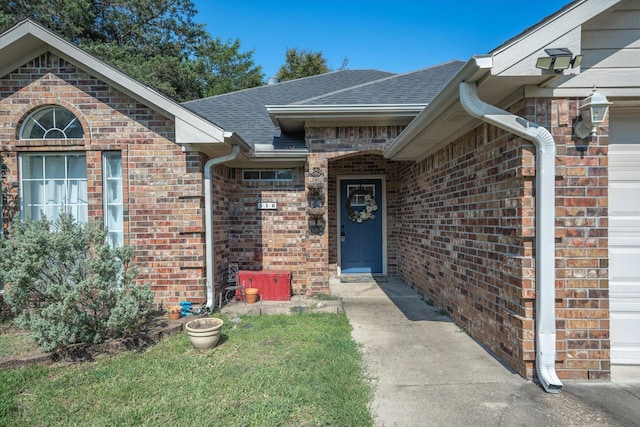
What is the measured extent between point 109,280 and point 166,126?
228cm

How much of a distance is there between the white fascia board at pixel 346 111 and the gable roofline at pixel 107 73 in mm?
1330

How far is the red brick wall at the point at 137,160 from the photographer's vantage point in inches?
187

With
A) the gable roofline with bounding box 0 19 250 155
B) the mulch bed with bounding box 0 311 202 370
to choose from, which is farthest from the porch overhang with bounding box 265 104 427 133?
the mulch bed with bounding box 0 311 202 370

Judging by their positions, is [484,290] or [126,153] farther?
[126,153]

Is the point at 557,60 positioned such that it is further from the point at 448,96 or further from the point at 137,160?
the point at 137,160

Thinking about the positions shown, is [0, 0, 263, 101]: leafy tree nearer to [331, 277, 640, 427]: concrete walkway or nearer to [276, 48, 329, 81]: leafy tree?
[276, 48, 329, 81]: leafy tree

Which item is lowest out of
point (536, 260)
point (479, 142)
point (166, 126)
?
point (536, 260)

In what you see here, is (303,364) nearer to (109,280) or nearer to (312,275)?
(109,280)

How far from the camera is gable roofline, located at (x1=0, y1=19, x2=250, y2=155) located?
4430mm

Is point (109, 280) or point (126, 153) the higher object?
point (126, 153)

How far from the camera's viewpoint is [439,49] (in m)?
13.6

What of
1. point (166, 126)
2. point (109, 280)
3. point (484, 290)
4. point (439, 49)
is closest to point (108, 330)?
point (109, 280)

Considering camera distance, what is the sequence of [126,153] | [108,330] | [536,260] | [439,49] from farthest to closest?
[439,49] < [126,153] < [108,330] < [536,260]

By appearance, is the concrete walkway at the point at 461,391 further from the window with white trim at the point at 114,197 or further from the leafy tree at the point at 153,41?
the leafy tree at the point at 153,41
